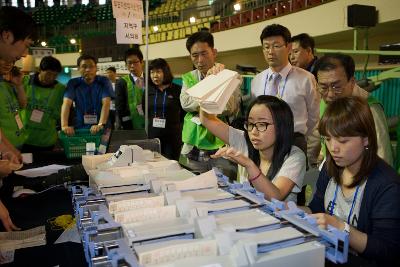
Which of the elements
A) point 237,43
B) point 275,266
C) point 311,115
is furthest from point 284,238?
point 237,43

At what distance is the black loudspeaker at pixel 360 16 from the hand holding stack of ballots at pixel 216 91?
14.1 ft

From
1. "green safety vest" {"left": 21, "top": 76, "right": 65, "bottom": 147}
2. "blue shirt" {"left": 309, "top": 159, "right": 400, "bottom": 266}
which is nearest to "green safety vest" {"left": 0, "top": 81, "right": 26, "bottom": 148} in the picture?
"green safety vest" {"left": 21, "top": 76, "right": 65, "bottom": 147}

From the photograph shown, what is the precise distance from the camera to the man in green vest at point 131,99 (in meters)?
3.77

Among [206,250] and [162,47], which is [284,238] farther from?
[162,47]

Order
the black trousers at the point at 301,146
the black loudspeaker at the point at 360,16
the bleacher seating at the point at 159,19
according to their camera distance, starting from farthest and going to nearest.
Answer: the bleacher seating at the point at 159,19, the black loudspeaker at the point at 360,16, the black trousers at the point at 301,146

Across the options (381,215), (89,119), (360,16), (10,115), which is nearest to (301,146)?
(381,215)

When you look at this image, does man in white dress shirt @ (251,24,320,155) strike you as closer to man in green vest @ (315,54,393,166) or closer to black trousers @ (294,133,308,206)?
black trousers @ (294,133,308,206)

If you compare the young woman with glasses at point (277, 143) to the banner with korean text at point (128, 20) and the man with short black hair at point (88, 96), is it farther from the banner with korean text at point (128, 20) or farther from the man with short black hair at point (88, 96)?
the banner with korean text at point (128, 20)

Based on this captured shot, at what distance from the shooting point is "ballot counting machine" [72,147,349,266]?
70 centimetres

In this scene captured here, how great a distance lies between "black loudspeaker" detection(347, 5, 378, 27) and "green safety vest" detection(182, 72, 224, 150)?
3515mm

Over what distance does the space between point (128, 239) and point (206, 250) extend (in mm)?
170

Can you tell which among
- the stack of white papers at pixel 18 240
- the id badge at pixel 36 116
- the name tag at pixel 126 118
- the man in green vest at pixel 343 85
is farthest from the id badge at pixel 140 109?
the stack of white papers at pixel 18 240

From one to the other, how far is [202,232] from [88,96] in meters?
2.76

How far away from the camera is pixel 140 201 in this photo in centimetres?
98
